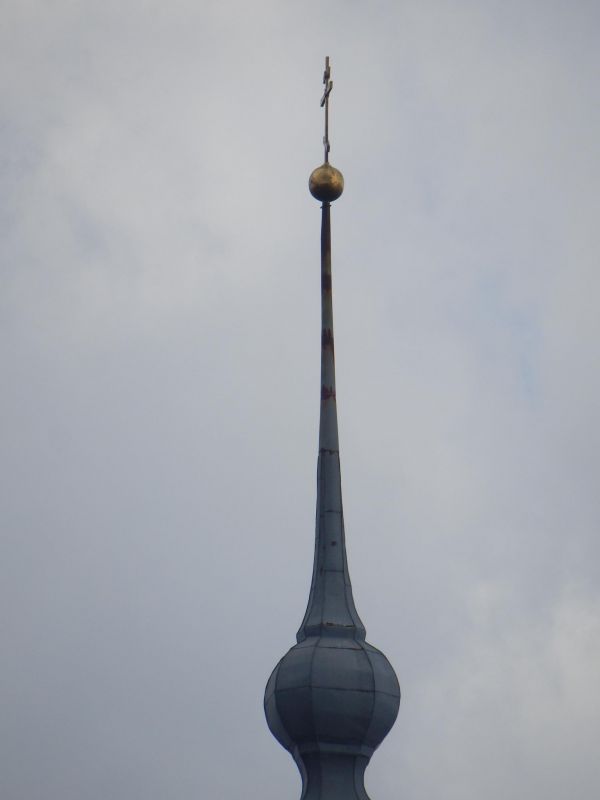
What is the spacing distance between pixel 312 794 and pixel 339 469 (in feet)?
29.1

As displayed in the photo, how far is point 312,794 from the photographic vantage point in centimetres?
3806

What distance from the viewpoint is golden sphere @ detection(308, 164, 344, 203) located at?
44.8 m

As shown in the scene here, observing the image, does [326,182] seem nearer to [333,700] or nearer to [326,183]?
[326,183]

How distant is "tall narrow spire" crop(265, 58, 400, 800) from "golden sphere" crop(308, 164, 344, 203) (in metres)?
9.50

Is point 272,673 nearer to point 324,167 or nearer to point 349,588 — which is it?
point 349,588

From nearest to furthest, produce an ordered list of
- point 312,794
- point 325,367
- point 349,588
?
point 312,794 < point 349,588 < point 325,367

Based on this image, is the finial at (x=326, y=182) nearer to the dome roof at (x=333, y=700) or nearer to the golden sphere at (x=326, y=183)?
the golden sphere at (x=326, y=183)

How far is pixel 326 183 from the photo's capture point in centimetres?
4475

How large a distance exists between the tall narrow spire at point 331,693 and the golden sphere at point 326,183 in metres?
9.50

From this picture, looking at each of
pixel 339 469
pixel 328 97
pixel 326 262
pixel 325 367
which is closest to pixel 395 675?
pixel 339 469

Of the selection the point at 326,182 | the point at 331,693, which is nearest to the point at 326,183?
the point at 326,182

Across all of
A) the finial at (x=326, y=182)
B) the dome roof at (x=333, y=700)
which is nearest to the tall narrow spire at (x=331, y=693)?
the dome roof at (x=333, y=700)

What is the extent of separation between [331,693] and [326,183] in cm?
1404

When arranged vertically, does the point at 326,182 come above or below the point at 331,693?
above
